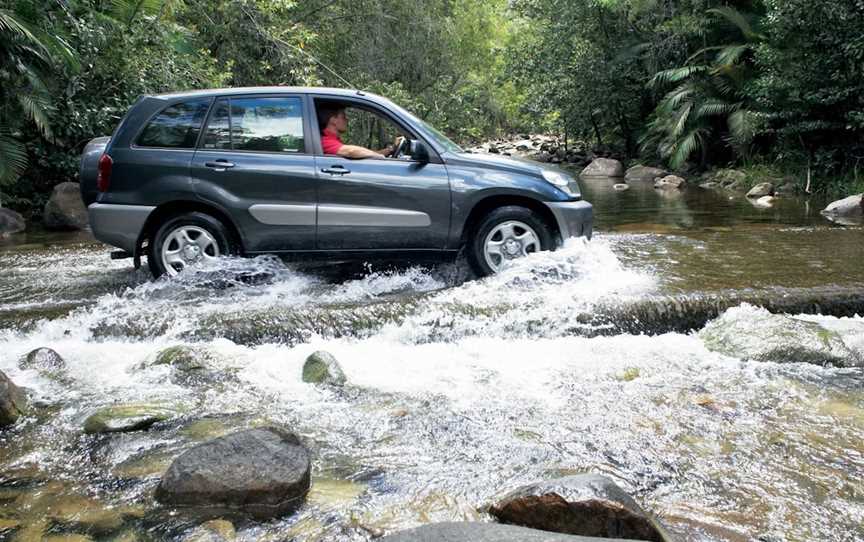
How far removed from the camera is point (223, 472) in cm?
351

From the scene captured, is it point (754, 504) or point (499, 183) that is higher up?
point (499, 183)

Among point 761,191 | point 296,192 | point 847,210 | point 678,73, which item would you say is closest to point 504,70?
point 678,73

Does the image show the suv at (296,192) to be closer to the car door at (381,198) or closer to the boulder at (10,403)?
the car door at (381,198)

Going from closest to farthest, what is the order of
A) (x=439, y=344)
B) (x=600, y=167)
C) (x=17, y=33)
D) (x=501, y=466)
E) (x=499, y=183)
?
(x=501, y=466)
(x=439, y=344)
(x=499, y=183)
(x=17, y=33)
(x=600, y=167)

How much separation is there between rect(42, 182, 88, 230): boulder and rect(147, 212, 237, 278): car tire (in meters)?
7.07

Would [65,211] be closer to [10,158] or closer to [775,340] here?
[10,158]

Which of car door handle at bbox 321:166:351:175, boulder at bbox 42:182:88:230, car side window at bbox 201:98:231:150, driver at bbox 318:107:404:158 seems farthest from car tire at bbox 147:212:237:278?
boulder at bbox 42:182:88:230

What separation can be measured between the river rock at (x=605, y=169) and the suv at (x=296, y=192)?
814 inches

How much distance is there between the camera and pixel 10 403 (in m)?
4.53

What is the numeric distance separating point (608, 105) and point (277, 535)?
88.8 ft

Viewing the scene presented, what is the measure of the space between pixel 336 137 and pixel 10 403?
3767 mm

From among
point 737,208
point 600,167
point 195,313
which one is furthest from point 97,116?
point 600,167

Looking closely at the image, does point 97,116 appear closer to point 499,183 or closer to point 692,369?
point 499,183

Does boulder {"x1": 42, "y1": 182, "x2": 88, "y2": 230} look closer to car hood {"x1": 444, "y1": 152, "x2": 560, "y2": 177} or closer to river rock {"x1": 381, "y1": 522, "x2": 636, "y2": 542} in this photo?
car hood {"x1": 444, "y1": 152, "x2": 560, "y2": 177}
